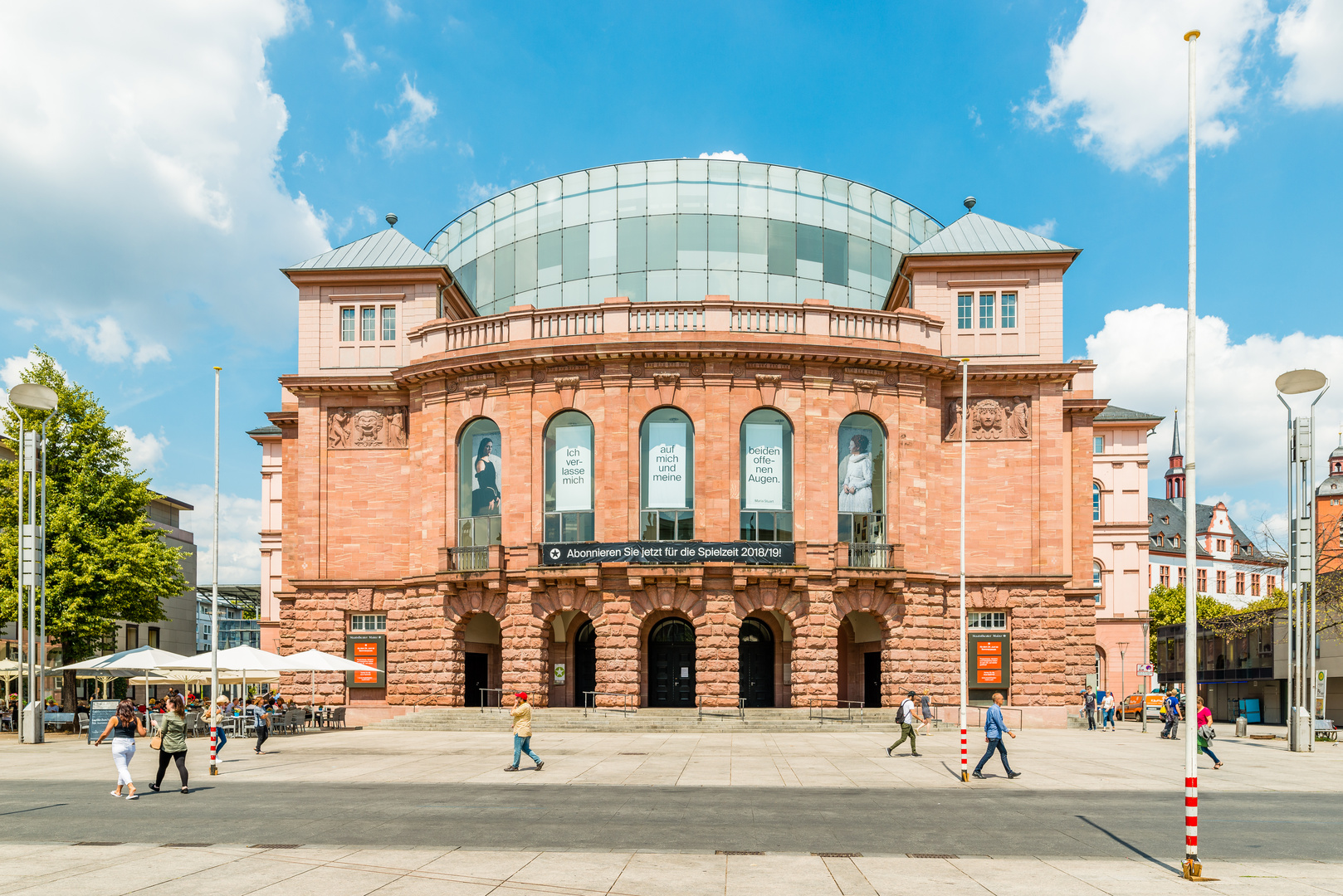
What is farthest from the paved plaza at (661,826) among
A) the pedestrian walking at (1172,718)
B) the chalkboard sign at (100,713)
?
the pedestrian walking at (1172,718)

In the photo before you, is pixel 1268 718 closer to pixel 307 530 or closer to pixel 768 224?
pixel 768 224

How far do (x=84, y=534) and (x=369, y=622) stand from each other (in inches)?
482

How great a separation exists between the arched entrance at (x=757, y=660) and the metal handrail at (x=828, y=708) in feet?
10.6

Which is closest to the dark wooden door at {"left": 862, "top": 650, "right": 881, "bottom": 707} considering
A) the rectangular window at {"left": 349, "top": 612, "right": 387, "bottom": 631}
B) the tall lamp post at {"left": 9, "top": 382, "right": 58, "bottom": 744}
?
the rectangular window at {"left": 349, "top": 612, "right": 387, "bottom": 631}

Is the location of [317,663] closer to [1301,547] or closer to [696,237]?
[696,237]

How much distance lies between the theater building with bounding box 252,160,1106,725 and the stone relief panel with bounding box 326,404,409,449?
0.51ft

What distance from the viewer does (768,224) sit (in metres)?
55.1

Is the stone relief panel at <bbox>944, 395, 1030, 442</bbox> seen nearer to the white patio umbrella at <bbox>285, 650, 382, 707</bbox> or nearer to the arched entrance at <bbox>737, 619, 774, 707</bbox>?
the arched entrance at <bbox>737, 619, 774, 707</bbox>

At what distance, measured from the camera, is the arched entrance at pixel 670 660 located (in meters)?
46.5

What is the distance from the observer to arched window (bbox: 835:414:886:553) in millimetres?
44656

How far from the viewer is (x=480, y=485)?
4597cm

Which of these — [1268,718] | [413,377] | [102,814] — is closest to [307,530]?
[413,377]

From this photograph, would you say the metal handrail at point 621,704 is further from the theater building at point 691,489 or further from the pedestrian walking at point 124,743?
the pedestrian walking at point 124,743

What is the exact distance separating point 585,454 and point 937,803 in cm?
2633
